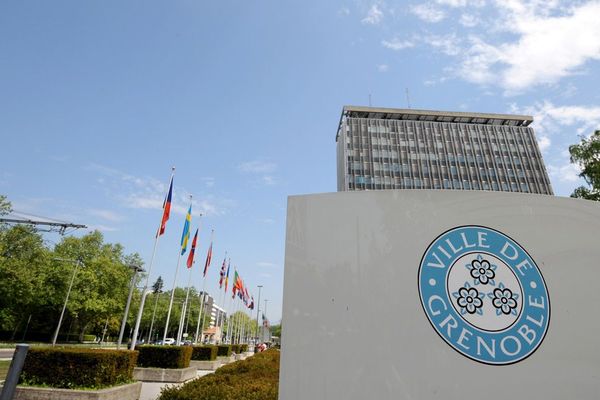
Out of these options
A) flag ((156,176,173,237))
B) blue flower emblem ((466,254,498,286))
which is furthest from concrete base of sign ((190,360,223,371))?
blue flower emblem ((466,254,498,286))

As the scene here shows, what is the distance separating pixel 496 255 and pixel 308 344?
7.45ft

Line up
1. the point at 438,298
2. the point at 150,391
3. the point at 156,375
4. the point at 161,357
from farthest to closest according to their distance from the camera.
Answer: the point at 161,357
the point at 156,375
the point at 150,391
the point at 438,298

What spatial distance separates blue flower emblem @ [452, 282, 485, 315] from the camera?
3.43 metres

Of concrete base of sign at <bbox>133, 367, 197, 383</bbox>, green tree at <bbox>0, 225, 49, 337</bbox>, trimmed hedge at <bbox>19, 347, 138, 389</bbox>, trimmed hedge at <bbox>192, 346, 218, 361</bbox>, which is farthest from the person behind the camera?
green tree at <bbox>0, 225, 49, 337</bbox>

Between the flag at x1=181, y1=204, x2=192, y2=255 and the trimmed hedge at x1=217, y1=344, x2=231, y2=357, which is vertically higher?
the flag at x1=181, y1=204, x2=192, y2=255

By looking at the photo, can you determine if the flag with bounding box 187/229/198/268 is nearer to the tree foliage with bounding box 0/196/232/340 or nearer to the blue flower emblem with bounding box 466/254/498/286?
the tree foliage with bounding box 0/196/232/340

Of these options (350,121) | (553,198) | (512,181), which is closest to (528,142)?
(512,181)

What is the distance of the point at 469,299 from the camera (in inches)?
136

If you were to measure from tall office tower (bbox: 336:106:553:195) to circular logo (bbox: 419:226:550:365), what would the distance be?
6149 centimetres

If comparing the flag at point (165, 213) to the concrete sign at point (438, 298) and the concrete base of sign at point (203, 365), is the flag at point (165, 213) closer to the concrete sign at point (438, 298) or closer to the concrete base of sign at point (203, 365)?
the concrete base of sign at point (203, 365)

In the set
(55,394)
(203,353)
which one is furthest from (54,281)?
(55,394)

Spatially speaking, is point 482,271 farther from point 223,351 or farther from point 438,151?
point 438,151

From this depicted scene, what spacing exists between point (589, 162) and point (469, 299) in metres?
22.4

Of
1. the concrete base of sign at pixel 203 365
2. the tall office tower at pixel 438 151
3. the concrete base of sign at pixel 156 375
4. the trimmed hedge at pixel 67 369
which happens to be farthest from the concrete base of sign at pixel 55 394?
the tall office tower at pixel 438 151
